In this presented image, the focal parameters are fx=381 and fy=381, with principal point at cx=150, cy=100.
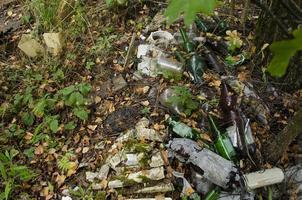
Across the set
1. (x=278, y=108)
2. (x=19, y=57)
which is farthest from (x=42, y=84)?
(x=278, y=108)

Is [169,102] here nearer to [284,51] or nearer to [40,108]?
[40,108]

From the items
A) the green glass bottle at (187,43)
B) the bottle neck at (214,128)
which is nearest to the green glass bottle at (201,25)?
the green glass bottle at (187,43)

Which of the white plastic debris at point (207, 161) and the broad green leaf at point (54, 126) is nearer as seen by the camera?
the white plastic debris at point (207, 161)

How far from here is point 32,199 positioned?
2.53 meters

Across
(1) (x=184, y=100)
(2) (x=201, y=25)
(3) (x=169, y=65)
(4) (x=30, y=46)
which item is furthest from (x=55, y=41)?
(1) (x=184, y=100)

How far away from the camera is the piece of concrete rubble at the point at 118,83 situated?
2996 millimetres

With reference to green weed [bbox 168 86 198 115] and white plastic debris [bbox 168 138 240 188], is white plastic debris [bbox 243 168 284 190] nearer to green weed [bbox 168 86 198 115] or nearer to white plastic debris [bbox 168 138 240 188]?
white plastic debris [bbox 168 138 240 188]

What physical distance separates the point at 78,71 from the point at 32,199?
116 cm

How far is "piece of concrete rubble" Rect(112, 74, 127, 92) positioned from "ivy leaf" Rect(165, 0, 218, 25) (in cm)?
218

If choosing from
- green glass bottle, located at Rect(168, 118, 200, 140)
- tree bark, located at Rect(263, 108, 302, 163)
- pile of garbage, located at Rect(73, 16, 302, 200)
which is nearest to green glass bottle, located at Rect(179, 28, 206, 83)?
pile of garbage, located at Rect(73, 16, 302, 200)

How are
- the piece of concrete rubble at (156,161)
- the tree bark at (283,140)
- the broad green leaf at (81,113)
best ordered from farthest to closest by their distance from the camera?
the broad green leaf at (81,113), the piece of concrete rubble at (156,161), the tree bark at (283,140)

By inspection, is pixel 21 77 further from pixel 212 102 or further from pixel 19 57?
pixel 212 102

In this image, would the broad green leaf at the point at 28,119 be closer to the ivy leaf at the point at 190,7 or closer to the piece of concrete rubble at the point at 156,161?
the piece of concrete rubble at the point at 156,161

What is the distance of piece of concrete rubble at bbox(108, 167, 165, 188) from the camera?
7.85ft
